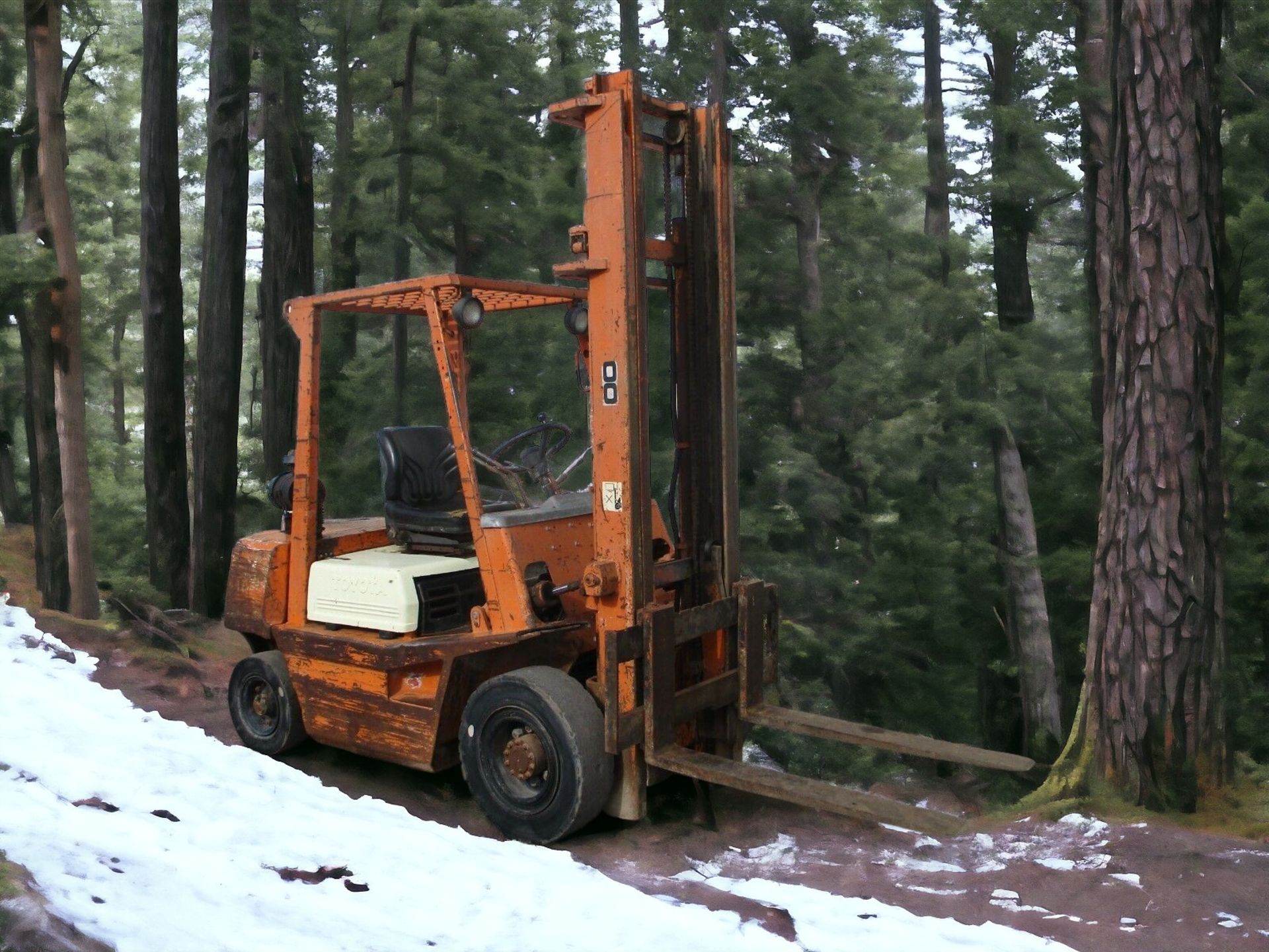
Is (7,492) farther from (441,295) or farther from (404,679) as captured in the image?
(441,295)

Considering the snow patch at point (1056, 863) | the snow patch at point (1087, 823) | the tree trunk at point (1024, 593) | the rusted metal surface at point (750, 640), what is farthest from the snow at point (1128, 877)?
the tree trunk at point (1024, 593)

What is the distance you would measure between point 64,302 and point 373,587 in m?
7.20

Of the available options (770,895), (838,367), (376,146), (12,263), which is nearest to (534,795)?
(770,895)

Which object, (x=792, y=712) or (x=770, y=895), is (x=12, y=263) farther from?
(x=770, y=895)

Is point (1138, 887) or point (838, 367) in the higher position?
point (838, 367)

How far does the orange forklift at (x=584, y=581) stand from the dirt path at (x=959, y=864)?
0.31 metres

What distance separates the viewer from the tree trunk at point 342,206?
17.1 meters

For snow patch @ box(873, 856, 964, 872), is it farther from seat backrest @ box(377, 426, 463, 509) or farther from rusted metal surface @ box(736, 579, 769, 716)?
→ seat backrest @ box(377, 426, 463, 509)

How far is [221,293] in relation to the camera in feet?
43.8

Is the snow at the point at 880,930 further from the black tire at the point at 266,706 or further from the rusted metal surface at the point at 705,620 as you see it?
the black tire at the point at 266,706

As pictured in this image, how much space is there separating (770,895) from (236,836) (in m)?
2.28

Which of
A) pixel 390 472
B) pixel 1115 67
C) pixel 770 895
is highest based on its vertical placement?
pixel 1115 67

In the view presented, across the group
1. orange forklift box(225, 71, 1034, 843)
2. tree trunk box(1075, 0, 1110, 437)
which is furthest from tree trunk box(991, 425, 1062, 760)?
orange forklift box(225, 71, 1034, 843)

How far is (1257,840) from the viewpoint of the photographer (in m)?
5.31
